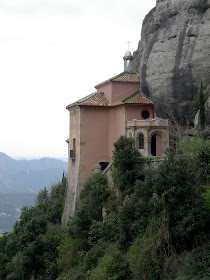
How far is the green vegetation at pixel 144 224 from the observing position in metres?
20.1

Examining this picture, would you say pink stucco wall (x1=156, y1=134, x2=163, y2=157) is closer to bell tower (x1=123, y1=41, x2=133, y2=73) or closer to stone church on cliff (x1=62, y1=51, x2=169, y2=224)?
stone church on cliff (x1=62, y1=51, x2=169, y2=224)

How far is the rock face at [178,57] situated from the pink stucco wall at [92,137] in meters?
4.67

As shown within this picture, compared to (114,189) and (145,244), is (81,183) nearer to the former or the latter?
(114,189)

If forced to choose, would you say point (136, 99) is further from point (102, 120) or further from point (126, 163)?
point (126, 163)

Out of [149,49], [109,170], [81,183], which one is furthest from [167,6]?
[81,183]

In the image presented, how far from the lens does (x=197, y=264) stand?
1872 cm

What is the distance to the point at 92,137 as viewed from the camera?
35.0 m

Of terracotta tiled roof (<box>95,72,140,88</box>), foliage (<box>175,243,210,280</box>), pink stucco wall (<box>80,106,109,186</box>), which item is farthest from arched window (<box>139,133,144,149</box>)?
foliage (<box>175,243,210,280</box>)

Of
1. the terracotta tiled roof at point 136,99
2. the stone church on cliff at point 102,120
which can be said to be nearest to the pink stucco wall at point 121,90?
the stone church on cliff at point 102,120

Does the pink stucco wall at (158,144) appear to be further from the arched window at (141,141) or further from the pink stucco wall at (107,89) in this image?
the pink stucco wall at (107,89)

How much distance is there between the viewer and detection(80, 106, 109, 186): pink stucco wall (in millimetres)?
34750

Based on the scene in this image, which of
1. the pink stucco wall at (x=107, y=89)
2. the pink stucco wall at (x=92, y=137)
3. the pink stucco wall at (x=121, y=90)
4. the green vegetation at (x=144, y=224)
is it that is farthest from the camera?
the pink stucco wall at (x=107, y=89)

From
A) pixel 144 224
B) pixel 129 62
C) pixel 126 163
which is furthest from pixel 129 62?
pixel 144 224

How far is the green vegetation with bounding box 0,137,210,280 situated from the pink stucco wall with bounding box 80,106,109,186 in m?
3.22
